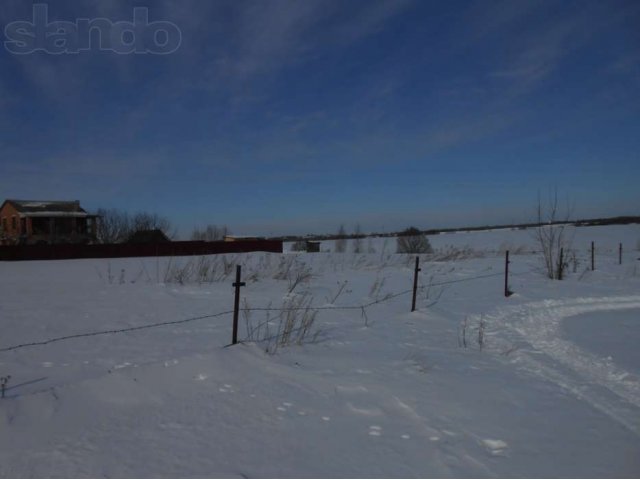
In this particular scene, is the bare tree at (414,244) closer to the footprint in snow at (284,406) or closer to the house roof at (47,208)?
the footprint in snow at (284,406)

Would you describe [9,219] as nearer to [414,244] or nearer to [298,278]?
[414,244]

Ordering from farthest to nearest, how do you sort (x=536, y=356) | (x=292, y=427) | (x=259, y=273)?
(x=259, y=273), (x=536, y=356), (x=292, y=427)

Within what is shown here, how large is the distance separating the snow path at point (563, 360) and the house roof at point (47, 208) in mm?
45047

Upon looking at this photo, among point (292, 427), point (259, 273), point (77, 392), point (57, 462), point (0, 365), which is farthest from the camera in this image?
point (259, 273)

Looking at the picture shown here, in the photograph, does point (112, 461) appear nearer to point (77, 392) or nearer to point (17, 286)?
point (77, 392)

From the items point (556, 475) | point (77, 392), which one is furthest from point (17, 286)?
point (556, 475)

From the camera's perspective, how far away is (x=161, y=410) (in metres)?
3.36

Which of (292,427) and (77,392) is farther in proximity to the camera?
(77,392)

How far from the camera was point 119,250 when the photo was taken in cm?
2419

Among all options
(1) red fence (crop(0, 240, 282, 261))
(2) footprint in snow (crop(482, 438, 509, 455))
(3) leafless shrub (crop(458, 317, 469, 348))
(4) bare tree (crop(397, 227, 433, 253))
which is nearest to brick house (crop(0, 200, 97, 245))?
(1) red fence (crop(0, 240, 282, 261))

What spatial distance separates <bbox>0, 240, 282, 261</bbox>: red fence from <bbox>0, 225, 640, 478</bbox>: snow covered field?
13966mm

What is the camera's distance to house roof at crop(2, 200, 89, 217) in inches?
1687

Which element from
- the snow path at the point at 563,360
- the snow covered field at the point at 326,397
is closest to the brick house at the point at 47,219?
the snow covered field at the point at 326,397

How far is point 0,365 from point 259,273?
31.4ft
